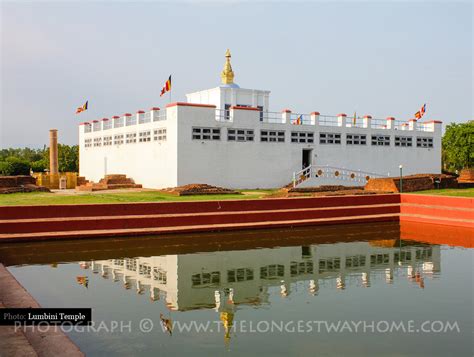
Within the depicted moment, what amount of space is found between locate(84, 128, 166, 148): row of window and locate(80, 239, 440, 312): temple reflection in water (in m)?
15.6

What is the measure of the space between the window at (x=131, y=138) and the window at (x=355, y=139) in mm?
14647

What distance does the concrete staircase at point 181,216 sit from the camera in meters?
17.1

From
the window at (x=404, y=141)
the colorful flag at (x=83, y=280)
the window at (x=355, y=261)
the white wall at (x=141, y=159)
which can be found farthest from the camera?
the window at (x=404, y=141)

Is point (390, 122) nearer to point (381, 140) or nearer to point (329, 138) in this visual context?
point (381, 140)

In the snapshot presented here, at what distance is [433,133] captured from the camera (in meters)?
→ 39.1

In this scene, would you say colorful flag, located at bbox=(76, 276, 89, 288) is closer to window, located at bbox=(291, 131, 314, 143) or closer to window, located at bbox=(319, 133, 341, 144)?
window, located at bbox=(291, 131, 314, 143)

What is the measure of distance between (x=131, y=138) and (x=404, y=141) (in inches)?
793

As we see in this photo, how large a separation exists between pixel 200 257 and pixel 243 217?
18.0ft

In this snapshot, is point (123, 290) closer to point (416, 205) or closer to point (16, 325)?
point (16, 325)

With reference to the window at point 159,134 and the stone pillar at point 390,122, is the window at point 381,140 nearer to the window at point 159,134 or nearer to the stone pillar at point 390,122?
the stone pillar at point 390,122

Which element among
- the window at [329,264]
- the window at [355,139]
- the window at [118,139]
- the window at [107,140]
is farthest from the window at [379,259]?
the window at [107,140]

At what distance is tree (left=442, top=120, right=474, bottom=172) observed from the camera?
54.3 meters

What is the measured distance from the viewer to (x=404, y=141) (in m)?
37.6

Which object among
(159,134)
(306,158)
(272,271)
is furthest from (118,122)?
(272,271)
